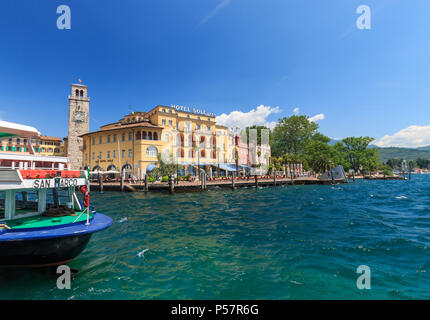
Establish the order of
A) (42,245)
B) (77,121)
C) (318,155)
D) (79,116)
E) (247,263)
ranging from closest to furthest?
(42,245)
(247,263)
(77,121)
(79,116)
(318,155)

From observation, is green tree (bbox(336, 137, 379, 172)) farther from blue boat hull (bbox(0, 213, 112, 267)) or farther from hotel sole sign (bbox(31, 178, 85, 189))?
blue boat hull (bbox(0, 213, 112, 267))

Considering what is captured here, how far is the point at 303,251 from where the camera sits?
290 inches

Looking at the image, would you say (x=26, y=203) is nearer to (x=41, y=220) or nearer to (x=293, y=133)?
(x=41, y=220)

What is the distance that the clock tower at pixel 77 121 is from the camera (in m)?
46.9

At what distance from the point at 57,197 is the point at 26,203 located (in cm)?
127

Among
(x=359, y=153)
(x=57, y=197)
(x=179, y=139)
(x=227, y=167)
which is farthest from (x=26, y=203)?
(x=359, y=153)

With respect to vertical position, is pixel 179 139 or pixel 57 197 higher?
pixel 179 139

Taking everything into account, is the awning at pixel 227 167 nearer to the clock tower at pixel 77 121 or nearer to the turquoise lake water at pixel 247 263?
the clock tower at pixel 77 121

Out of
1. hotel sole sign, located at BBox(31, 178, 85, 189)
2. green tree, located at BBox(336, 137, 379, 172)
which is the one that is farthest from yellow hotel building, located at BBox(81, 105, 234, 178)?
green tree, located at BBox(336, 137, 379, 172)

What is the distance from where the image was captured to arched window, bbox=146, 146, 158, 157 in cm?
3868

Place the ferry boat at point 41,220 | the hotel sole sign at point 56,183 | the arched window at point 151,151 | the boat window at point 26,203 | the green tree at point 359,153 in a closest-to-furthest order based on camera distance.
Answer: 1. the ferry boat at point 41,220
2. the hotel sole sign at point 56,183
3. the boat window at point 26,203
4. the arched window at point 151,151
5. the green tree at point 359,153

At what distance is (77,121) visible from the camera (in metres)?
47.7

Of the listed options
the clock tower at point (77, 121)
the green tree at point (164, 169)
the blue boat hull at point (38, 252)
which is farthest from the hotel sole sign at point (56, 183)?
the clock tower at point (77, 121)
